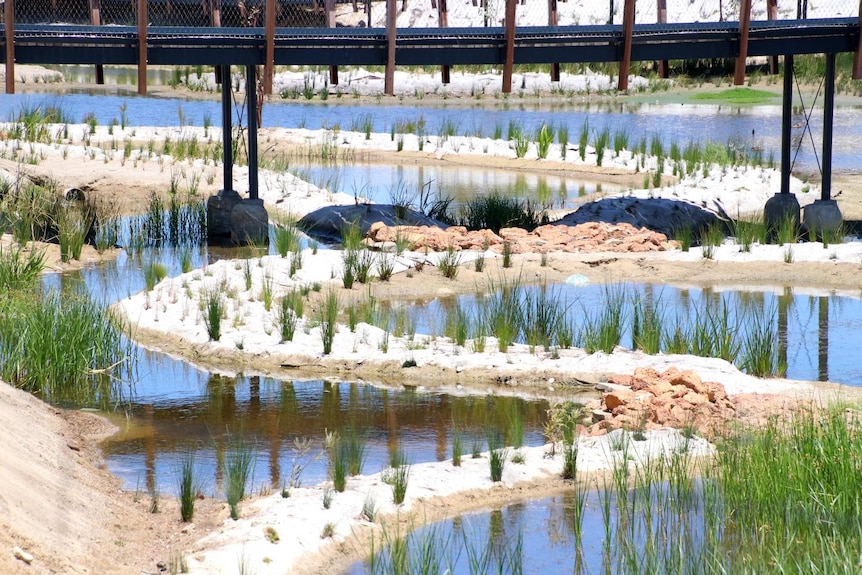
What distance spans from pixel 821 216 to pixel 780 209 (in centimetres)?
64

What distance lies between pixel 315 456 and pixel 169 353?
11.2 feet

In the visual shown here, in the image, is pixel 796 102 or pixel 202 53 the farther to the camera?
pixel 796 102

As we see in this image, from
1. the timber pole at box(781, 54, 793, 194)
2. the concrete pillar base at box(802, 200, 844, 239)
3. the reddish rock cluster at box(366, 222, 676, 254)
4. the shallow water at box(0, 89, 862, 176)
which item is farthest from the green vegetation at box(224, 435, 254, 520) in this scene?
the shallow water at box(0, 89, 862, 176)

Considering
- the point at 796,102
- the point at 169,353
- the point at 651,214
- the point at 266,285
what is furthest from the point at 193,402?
the point at 796,102

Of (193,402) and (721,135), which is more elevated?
(721,135)

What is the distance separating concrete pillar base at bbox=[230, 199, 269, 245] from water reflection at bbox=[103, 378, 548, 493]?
659cm

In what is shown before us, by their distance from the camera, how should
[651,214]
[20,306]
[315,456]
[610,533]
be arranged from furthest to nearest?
[651,214] < [20,306] < [315,456] < [610,533]

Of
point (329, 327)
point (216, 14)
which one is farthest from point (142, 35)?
point (329, 327)

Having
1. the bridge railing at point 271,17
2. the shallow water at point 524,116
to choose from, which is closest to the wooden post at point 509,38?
the bridge railing at point 271,17

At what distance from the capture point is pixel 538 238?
53.3 ft

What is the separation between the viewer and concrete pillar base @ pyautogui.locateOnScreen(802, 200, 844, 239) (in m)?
17.4

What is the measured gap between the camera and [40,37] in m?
15.1

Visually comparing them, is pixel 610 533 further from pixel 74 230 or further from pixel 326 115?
pixel 326 115

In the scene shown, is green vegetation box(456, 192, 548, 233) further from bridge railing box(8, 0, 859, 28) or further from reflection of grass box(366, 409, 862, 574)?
reflection of grass box(366, 409, 862, 574)
